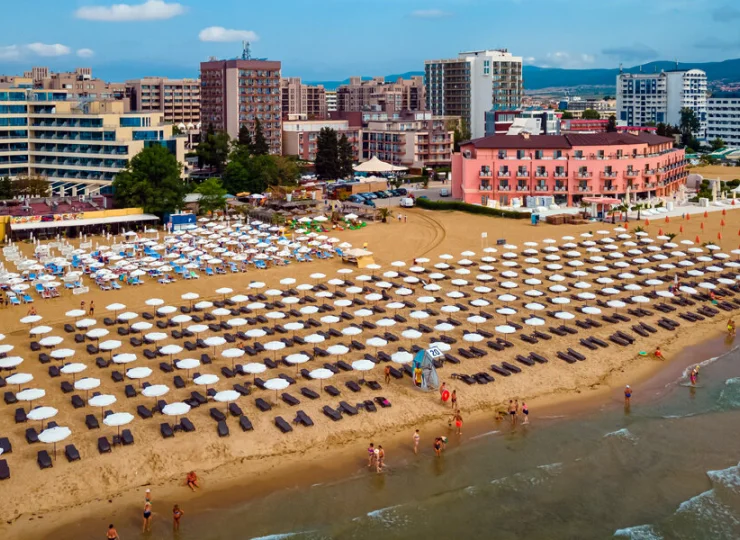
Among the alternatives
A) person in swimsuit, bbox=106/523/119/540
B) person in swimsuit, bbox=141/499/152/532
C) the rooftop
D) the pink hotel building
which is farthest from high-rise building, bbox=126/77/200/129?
person in swimsuit, bbox=106/523/119/540

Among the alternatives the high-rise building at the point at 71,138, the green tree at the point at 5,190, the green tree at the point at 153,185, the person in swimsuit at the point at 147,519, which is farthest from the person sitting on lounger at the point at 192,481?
the green tree at the point at 5,190

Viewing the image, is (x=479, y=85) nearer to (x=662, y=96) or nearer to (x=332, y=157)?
(x=332, y=157)

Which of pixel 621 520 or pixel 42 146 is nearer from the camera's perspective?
pixel 621 520

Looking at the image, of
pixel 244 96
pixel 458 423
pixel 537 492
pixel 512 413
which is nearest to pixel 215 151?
pixel 244 96

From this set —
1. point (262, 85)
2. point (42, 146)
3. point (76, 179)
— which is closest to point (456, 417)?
point (76, 179)

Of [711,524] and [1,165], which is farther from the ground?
[1,165]

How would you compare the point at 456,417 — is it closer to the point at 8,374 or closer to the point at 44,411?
the point at 44,411
